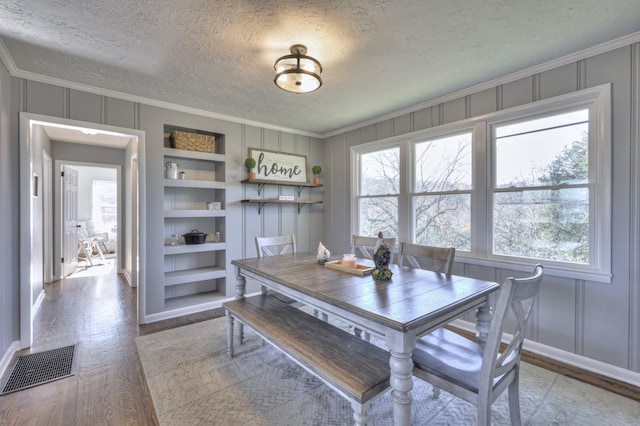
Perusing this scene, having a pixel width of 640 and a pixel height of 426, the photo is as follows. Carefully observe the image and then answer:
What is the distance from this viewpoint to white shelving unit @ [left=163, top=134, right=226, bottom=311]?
Result: 3525 mm

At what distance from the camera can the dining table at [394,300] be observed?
1263 mm

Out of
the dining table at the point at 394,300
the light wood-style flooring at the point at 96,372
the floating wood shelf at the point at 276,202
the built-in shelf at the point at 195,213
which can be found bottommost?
the light wood-style flooring at the point at 96,372

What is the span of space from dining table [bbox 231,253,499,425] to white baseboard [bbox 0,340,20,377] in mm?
2039

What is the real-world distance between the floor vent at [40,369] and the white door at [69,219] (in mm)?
3460

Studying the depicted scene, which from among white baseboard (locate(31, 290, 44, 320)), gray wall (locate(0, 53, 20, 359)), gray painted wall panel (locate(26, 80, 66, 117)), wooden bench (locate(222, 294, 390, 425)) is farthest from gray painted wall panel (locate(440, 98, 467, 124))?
white baseboard (locate(31, 290, 44, 320))

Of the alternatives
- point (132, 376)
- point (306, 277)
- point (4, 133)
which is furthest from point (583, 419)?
point (4, 133)

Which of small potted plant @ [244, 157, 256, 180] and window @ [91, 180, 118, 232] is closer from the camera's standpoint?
small potted plant @ [244, 157, 256, 180]

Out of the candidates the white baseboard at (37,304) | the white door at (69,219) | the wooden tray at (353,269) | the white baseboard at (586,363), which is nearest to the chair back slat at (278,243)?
the wooden tray at (353,269)

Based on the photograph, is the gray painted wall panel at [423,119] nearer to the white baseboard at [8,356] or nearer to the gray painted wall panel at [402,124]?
the gray painted wall panel at [402,124]

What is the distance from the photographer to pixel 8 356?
7.89ft

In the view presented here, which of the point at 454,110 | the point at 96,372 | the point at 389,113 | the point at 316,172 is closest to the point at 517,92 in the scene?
the point at 454,110

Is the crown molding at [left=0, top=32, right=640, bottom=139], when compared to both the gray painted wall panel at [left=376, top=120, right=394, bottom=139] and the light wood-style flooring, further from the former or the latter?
the light wood-style flooring

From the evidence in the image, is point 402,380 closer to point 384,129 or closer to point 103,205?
point 384,129

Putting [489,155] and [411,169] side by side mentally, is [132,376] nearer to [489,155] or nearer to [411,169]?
[411,169]
